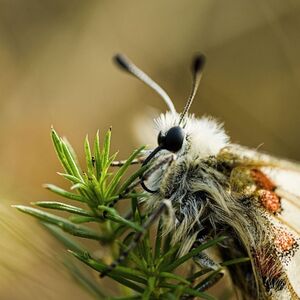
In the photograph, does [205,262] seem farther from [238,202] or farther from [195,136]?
[195,136]

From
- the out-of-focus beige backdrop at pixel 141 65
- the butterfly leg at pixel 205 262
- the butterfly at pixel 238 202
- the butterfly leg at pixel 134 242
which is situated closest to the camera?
the butterfly leg at pixel 134 242

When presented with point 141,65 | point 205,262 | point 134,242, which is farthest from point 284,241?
point 141,65

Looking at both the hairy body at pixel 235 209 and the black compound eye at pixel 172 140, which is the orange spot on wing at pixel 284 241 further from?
the black compound eye at pixel 172 140

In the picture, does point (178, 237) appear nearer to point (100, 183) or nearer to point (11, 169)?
point (100, 183)

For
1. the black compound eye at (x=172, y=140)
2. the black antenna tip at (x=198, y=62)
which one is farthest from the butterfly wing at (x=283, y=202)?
the black antenna tip at (x=198, y=62)

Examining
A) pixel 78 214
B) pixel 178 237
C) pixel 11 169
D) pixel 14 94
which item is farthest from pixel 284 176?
pixel 14 94

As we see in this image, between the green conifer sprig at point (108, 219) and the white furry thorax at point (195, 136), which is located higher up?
the white furry thorax at point (195, 136)
